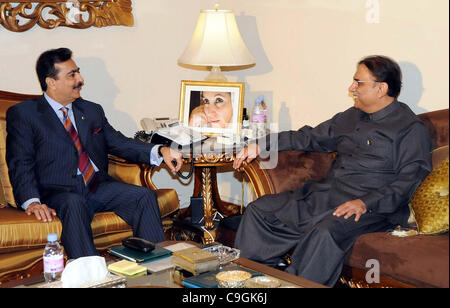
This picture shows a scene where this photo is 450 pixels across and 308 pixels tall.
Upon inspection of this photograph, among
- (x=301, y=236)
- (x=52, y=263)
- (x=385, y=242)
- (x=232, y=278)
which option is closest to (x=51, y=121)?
(x=52, y=263)

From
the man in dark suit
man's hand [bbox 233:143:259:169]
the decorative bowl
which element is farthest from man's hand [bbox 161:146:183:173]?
the decorative bowl

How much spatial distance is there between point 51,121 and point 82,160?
28 centimetres

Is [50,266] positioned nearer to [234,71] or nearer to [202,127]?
[202,127]

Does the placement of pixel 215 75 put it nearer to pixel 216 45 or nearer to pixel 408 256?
pixel 216 45

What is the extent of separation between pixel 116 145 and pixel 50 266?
135cm

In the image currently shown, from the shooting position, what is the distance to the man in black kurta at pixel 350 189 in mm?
2984

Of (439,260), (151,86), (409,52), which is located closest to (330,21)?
(409,52)

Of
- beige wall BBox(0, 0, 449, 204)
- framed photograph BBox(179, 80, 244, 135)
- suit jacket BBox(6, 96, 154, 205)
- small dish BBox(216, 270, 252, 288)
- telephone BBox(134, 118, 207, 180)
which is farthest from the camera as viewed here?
framed photograph BBox(179, 80, 244, 135)

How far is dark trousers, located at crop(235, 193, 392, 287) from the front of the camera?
9.61 ft

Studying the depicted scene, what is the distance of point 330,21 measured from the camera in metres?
3.96

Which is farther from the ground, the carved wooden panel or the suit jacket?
the carved wooden panel

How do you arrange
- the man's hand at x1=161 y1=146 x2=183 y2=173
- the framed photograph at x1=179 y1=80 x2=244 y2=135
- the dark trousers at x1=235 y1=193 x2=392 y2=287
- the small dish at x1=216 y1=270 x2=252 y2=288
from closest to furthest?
1. the small dish at x1=216 y1=270 x2=252 y2=288
2. the dark trousers at x1=235 y1=193 x2=392 y2=287
3. the man's hand at x1=161 y1=146 x2=183 y2=173
4. the framed photograph at x1=179 y1=80 x2=244 y2=135

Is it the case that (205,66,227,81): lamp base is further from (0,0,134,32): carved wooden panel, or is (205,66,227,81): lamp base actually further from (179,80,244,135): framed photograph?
(0,0,134,32): carved wooden panel

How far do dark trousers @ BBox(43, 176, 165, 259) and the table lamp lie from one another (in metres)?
0.96
